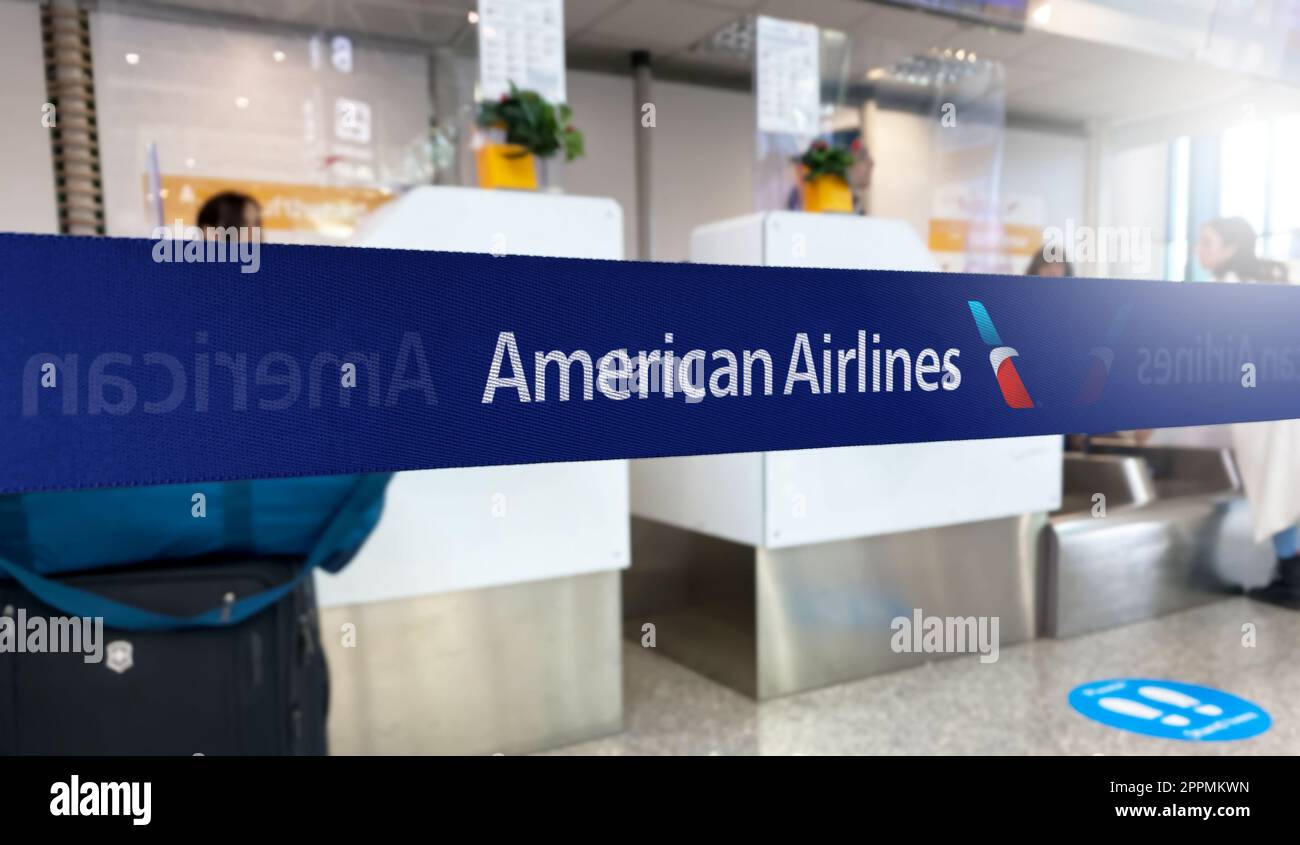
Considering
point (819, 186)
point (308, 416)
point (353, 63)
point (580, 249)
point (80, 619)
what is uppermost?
point (353, 63)

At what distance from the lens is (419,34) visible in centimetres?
439

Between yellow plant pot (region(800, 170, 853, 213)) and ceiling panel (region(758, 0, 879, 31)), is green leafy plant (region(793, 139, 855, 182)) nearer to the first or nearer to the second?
yellow plant pot (region(800, 170, 853, 213))

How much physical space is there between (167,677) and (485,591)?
0.99m

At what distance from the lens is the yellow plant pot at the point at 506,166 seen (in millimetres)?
2340

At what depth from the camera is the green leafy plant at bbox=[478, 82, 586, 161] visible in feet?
7.60

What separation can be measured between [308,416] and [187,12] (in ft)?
13.7

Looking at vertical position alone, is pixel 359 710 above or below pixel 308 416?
below

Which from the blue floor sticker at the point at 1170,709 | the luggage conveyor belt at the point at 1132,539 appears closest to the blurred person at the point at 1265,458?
the blue floor sticker at the point at 1170,709

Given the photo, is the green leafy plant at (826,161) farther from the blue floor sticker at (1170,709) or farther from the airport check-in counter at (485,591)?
the blue floor sticker at (1170,709)

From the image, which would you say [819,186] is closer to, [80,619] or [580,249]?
[580,249]

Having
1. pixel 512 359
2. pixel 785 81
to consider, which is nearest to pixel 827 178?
pixel 785 81
